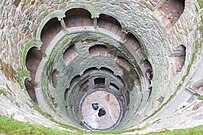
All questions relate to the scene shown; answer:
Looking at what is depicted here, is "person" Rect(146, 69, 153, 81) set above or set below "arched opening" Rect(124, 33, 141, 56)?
below

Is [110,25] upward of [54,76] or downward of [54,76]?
upward

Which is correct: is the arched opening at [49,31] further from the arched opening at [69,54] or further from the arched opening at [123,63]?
the arched opening at [123,63]

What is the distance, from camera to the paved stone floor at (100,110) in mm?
20766

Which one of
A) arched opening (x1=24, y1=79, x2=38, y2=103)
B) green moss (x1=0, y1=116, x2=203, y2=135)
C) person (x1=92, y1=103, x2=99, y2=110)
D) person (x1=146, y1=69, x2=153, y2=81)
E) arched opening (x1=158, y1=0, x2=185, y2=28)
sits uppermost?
person (x1=92, y1=103, x2=99, y2=110)

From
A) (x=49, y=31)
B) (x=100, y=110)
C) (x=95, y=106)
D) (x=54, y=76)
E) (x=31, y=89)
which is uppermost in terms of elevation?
(x=49, y=31)

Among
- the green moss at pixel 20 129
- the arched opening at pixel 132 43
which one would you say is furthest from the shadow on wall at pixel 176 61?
the green moss at pixel 20 129

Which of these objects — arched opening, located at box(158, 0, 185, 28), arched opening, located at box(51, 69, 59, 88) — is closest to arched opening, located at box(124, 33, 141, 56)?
arched opening, located at box(158, 0, 185, 28)

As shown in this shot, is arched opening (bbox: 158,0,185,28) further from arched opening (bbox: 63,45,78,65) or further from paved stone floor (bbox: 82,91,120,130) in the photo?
paved stone floor (bbox: 82,91,120,130)

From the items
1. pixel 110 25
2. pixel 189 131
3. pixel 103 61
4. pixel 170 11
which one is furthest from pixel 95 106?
pixel 189 131

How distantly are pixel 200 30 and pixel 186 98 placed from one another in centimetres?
292

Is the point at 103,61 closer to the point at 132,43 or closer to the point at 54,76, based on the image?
the point at 132,43

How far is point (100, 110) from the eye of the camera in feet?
69.4

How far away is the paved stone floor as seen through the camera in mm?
20766

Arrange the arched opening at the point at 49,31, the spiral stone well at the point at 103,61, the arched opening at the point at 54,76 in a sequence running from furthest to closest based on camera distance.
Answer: the arched opening at the point at 54,76 → the arched opening at the point at 49,31 → the spiral stone well at the point at 103,61
